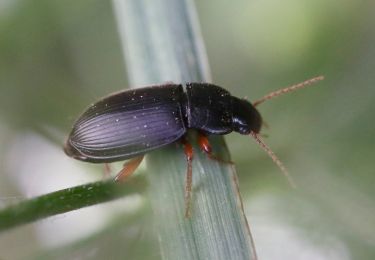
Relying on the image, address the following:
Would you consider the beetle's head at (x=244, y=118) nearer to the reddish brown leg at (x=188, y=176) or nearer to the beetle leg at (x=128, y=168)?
the reddish brown leg at (x=188, y=176)

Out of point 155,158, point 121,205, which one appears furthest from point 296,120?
point 121,205

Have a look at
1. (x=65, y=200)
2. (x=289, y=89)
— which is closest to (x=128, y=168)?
(x=65, y=200)

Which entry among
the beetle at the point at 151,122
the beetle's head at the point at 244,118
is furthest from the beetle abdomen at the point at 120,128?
the beetle's head at the point at 244,118

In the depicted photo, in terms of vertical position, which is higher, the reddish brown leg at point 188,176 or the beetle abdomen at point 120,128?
the beetle abdomen at point 120,128

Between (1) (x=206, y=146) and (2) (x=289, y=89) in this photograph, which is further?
(2) (x=289, y=89)

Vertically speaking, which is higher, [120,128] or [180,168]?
[120,128]

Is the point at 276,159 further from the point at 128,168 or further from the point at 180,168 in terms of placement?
the point at 128,168

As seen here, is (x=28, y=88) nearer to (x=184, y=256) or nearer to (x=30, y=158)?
(x=30, y=158)

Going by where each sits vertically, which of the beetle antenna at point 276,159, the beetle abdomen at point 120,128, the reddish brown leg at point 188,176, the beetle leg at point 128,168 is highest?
the beetle abdomen at point 120,128
